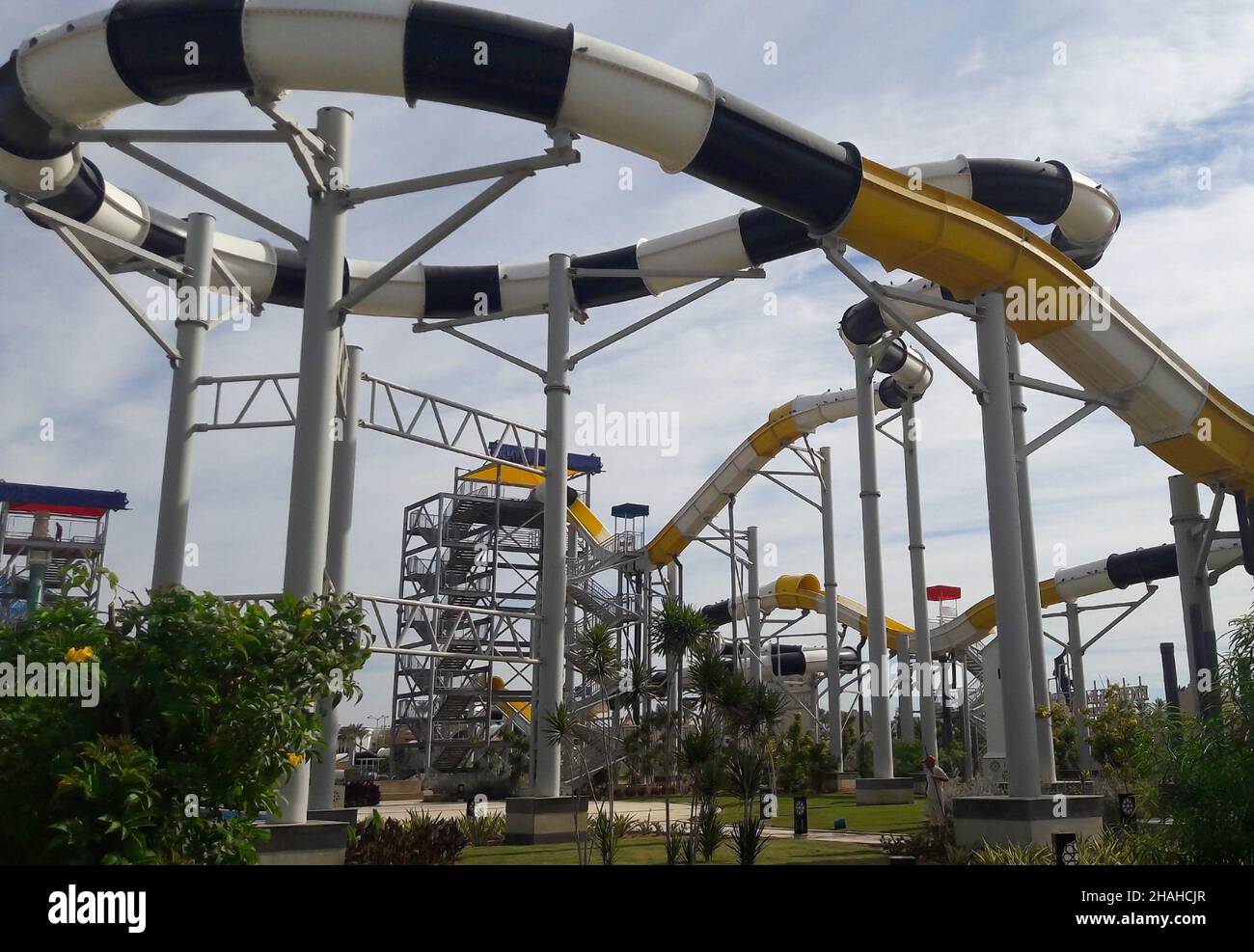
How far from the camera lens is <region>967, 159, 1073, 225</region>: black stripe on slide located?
1778 cm

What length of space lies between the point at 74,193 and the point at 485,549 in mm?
25748

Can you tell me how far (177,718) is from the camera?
7852 mm

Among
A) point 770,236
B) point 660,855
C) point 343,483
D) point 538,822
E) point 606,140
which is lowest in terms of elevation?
point 660,855

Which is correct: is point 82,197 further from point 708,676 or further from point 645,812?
point 645,812

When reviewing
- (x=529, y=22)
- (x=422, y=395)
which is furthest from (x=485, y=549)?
(x=529, y=22)

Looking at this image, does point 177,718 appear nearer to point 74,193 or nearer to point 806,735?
point 74,193

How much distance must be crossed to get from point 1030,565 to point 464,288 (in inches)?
466

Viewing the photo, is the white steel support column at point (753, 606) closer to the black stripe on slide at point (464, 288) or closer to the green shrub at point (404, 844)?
the black stripe on slide at point (464, 288)

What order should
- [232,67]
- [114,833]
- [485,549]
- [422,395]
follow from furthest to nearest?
[485,549] → [422,395] → [232,67] → [114,833]

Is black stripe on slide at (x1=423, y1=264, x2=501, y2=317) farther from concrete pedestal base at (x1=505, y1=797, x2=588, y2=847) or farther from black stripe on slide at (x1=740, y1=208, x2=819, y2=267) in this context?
concrete pedestal base at (x1=505, y1=797, x2=588, y2=847)

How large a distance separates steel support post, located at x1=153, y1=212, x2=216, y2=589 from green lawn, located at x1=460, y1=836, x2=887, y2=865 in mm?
5920

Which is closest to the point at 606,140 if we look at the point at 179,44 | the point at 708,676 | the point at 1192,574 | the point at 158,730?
the point at 179,44

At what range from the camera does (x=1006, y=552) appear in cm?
1426

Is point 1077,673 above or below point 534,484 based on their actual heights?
below
